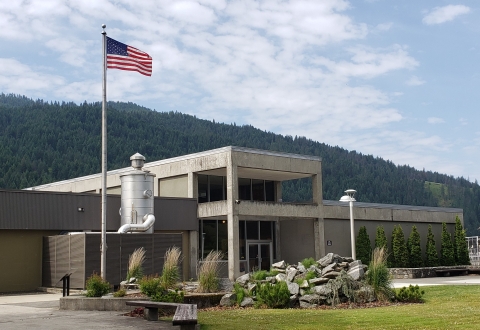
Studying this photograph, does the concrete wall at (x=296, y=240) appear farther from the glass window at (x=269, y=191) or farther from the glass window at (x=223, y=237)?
the glass window at (x=223, y=237)

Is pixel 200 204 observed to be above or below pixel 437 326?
above

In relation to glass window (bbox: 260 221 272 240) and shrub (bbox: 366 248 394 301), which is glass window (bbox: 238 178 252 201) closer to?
glass window (bbox: 260 221 272 240)

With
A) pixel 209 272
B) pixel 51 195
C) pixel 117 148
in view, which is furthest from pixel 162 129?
pixel 209 272

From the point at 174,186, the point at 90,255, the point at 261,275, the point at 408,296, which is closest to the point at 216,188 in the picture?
the point at 174,186

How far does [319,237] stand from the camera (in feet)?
118

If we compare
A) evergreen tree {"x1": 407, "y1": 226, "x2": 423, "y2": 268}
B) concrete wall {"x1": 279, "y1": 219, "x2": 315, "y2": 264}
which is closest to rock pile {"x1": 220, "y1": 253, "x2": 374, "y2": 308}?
concrete wall {"x1": 279, "y1": 219, "x2": 315, "y2": 264}

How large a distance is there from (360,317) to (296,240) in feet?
76.6

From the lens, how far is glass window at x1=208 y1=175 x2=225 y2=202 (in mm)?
35500

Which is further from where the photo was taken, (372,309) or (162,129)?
(162,129)

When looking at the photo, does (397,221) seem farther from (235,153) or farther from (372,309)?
(372,309)

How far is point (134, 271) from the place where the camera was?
2114 centimetres

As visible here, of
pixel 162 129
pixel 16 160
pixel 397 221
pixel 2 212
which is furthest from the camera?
pixel 162 129

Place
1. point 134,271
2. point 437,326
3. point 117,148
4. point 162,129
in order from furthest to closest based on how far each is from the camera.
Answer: point 162,129, point 117,148, point 134,271, point 437,326

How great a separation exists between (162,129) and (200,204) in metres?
118
